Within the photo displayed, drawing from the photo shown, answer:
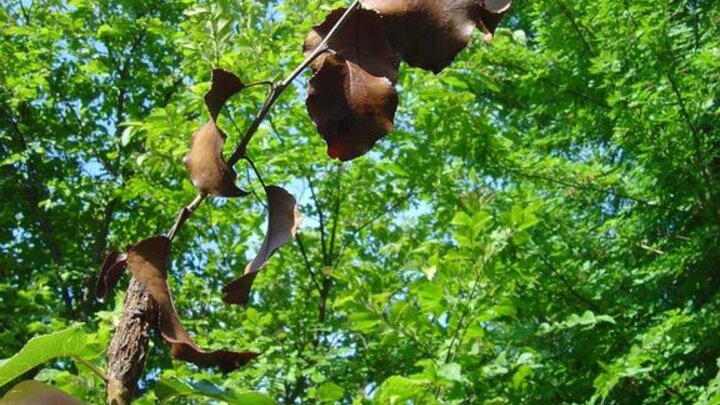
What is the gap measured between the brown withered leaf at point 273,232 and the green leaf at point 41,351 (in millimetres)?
69

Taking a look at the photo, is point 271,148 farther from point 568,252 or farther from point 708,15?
point 708,15

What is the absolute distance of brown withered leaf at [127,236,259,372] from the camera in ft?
1.16

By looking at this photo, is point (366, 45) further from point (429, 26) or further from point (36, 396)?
point (36, 396)

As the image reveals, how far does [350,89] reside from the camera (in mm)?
384

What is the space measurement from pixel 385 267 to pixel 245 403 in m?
4.67

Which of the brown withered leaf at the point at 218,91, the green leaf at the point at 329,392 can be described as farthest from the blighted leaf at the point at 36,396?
the green leaf at the point at 329,392

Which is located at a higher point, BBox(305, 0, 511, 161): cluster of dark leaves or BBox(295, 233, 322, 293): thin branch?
BBox(295, 233, 322, 293): thin branch

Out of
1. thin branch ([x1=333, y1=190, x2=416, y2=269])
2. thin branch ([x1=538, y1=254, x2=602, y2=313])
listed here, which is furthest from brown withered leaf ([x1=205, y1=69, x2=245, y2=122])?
thin branch ([x1=333, y1=190, x2=416, y2=269])

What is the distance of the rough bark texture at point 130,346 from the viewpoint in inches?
13.1

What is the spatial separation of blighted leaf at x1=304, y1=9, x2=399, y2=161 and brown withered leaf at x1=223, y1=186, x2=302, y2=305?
0.11ft

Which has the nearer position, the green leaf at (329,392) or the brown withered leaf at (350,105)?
the brown withered leaf at (350,105)

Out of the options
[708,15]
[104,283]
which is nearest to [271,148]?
[708,15]

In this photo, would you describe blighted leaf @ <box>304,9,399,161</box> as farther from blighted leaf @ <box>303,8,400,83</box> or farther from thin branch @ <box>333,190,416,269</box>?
thin branch @ <box>333,190,416,269</box>

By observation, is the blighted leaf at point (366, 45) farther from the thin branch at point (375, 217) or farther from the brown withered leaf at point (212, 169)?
the thin branch at point (375, 217)
